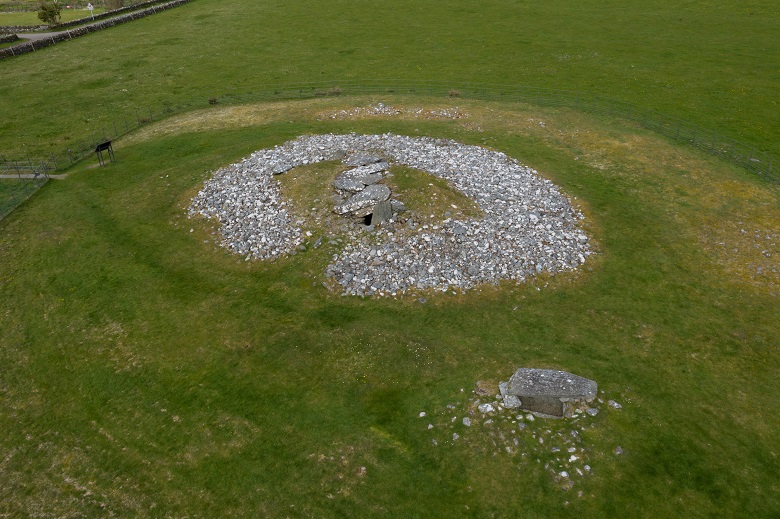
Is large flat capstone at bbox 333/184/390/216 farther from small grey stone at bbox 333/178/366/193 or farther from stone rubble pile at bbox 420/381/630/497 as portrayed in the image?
stone rubble pile at bbox 420/381/630/497

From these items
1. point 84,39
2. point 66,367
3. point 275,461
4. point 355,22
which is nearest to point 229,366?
point 275,461

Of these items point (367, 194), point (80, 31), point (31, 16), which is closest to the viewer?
point (367, 194)

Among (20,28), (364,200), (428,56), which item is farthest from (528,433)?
(20,28)

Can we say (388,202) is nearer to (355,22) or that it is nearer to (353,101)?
(353,101)

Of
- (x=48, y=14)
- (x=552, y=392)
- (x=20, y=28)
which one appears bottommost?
(x=552, y=392)

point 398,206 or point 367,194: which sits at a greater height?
point 367,194

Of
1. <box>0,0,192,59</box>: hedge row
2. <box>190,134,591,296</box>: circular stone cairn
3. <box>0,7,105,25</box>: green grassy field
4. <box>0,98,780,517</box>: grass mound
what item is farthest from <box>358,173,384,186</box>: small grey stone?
<box>0,7,105,25</box>: green grassy field

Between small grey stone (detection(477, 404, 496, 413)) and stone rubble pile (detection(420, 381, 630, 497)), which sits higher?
small grey stone (detection(477, 404, 496, 413))

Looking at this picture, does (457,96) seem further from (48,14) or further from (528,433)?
(48,14)

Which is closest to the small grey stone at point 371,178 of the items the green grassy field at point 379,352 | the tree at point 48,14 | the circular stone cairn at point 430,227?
the green grassy field at point 379,352
